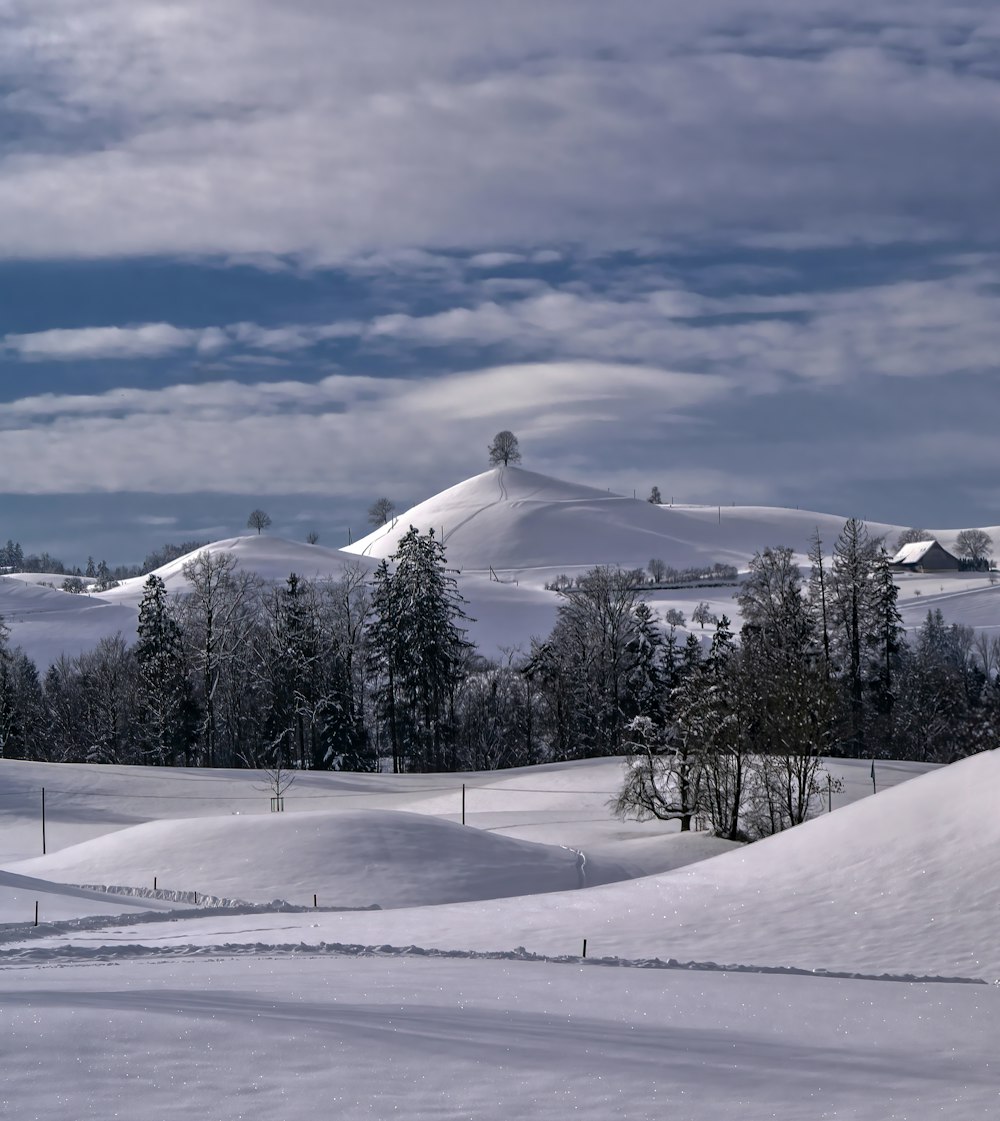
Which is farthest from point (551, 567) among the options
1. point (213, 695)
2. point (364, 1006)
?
point (364, 1006)

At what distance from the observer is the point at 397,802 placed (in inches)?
1874

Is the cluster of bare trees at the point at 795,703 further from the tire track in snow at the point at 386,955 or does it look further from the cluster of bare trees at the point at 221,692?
the tire track in snow at the point at 386,955

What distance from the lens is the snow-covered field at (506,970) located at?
7473 millimetres

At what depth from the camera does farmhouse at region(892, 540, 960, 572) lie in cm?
15700

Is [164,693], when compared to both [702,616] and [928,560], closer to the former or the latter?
[702,616]

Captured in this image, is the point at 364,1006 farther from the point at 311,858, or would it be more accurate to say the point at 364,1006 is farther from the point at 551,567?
the point at 551,567

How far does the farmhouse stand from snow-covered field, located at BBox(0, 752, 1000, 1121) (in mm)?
129710

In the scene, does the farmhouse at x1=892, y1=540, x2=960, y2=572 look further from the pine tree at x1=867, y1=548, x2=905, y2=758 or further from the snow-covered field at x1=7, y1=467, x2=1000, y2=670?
the pine tree at x1=867, y1=548, x2=905, y2=758

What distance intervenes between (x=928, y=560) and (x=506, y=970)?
505ft

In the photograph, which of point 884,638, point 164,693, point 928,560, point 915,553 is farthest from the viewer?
point 915,553

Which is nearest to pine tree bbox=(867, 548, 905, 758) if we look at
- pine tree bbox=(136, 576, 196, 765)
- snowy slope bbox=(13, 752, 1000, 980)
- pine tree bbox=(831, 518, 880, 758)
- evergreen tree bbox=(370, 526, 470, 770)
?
pine tree bbox=(831, 518, 880, 758)

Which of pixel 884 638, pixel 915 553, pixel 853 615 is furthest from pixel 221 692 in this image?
pixel 915 553

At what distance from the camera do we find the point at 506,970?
14375 millimetres

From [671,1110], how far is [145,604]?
59.4 metres
